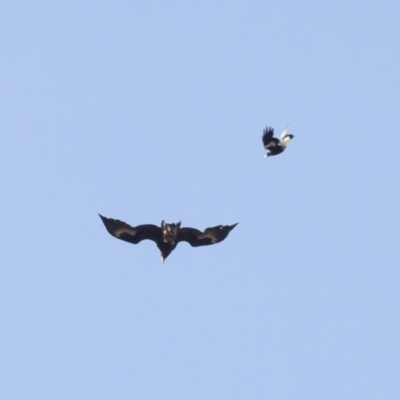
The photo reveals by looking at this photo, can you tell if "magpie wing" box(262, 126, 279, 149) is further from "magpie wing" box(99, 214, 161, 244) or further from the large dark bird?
"magpie wing" box(99, 214, 161, 244)

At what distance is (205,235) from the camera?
27641 millimetres

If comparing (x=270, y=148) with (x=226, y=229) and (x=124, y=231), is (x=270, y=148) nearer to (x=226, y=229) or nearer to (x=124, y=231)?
(x=226, y=229)

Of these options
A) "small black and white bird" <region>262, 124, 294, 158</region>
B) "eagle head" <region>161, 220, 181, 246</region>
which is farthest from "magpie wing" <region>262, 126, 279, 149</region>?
"eagle head" <region>161, 220, 181, 246</region>

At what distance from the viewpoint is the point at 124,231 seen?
27.4m

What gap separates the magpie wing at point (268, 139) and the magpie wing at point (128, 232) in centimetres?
578

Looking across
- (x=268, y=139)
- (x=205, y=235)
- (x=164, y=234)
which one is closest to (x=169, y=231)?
(x=164, y=234)

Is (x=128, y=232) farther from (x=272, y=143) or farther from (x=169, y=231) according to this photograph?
(x=272, y=143)

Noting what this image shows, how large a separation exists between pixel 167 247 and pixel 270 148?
583 cm

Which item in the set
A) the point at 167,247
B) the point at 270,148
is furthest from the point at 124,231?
the point at 270,148

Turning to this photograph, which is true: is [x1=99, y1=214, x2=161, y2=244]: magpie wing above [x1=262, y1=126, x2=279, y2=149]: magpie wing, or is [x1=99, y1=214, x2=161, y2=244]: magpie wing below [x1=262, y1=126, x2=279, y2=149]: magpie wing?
below

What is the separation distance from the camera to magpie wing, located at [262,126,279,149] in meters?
27.2

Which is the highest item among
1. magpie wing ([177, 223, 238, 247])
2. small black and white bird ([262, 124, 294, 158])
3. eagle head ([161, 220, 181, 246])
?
small black and white bird ([262, 124, 294, 158])

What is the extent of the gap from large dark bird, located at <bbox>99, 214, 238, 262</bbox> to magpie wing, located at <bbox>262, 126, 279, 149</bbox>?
11.8 feet

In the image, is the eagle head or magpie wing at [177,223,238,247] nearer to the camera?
the eagle head
